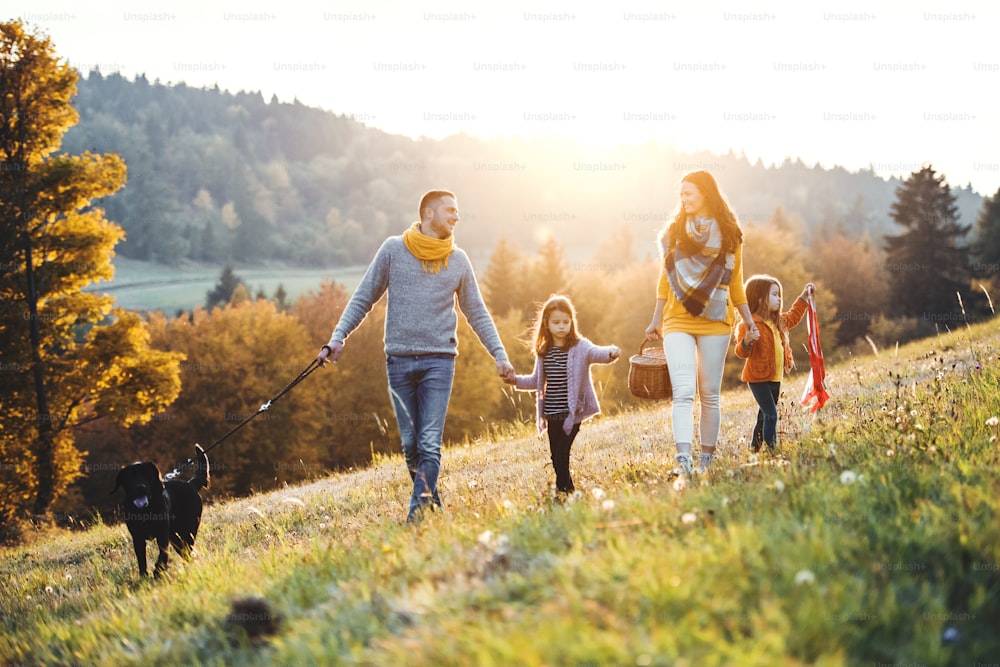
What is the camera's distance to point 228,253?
162625 millimetres

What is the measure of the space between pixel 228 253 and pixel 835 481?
171229 millimetres

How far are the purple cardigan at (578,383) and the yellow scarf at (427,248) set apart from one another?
1240 millimetres

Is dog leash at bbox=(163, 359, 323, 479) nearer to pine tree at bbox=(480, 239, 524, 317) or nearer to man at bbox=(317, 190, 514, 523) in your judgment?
man at bbox=(317, 190, 514, 523)

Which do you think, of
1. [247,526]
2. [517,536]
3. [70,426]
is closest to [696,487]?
[517,536]

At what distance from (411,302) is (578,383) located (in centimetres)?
159

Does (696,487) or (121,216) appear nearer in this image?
(696,487)

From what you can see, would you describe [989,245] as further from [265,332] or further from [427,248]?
[427,248]

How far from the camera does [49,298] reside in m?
18.4

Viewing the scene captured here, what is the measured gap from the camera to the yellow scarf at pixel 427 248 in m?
6.34

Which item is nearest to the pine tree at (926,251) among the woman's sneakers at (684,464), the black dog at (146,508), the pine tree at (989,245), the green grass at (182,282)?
the pine tree at (989,245)

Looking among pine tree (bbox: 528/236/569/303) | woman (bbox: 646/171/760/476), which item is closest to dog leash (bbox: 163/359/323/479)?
woman (bbox: 646/171/760/476)

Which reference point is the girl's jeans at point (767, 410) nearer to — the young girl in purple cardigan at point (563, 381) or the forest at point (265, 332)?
the forest at point (265, 332)

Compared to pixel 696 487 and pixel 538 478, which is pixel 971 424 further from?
pixel 538 478

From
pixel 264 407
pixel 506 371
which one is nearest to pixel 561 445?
pixel 506 371
